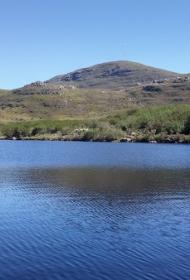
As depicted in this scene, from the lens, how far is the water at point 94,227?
3103cm

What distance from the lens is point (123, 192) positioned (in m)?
65.9

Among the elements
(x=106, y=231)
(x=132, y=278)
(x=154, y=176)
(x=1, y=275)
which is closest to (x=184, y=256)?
(x=132, y=278)

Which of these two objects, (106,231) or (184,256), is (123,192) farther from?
(184,256)

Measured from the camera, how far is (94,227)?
141ft

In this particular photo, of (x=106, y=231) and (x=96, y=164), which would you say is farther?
(x=96, y=164)

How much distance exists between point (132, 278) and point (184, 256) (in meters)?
6.13

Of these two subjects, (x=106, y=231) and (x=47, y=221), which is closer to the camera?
(x=106, y=231)

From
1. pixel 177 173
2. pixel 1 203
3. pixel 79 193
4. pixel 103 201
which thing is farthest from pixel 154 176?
pixel 1 203

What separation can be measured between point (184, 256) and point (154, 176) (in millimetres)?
53113

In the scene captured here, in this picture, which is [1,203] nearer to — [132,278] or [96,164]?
[132,278]

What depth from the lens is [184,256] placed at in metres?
34.1

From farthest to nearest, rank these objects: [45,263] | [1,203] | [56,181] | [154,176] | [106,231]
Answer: [154,176], [56,181], [1,203], [106,231], [45,263]

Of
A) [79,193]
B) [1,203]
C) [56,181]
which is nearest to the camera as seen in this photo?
[1,203]

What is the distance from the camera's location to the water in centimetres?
3103
